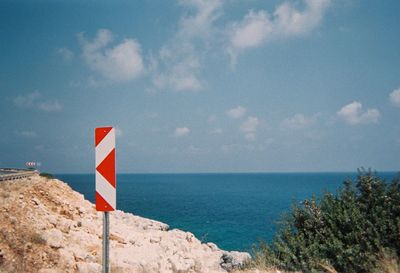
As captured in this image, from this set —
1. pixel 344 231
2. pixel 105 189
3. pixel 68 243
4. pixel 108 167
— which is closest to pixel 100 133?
pixel 108 167

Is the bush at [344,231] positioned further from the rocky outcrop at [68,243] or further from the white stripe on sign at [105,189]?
the white stripe on sign at [105,189]

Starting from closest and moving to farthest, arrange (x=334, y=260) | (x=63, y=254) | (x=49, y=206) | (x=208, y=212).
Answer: (x=334, y=260) < (x=63, y=254) < (x=49, y=206) < (x=208, y=212)

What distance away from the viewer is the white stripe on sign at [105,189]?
506 cm

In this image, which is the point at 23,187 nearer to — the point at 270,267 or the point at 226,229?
the point at 270,267

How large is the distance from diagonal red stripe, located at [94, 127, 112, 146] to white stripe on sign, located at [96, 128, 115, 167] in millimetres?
37

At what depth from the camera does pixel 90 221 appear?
21.2 meters

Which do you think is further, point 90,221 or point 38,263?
point 90,221

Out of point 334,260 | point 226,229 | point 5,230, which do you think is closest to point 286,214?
point 334,260

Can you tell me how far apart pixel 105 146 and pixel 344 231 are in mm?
6495

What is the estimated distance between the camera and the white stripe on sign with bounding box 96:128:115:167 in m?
5.08

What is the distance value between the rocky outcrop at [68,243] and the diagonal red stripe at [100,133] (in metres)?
4.33

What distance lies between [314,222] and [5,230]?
11733 millimetres

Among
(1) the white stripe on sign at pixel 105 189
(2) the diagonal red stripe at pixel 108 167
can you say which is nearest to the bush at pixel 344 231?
(1) the white stripe on sign at pixel 105 189

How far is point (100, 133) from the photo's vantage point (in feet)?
16.8
